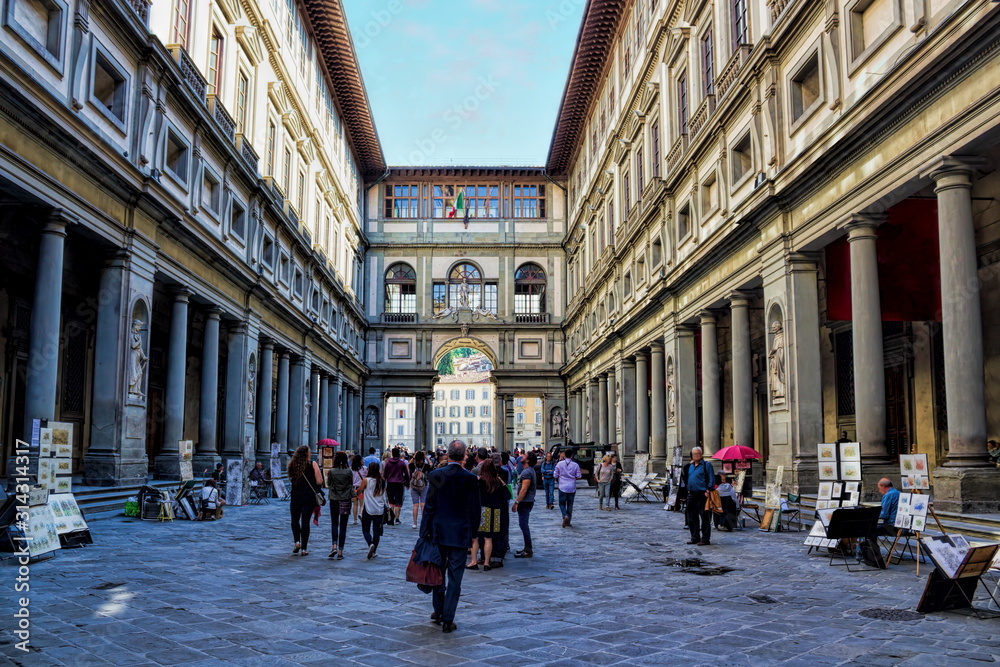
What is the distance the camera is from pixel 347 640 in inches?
273

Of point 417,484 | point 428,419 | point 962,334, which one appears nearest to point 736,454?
point 417,484

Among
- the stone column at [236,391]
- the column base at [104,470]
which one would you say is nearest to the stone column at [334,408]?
the stone column at [236,391]

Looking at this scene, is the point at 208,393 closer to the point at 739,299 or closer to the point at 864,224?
the point at 739,299

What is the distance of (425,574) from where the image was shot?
7238 millimetres

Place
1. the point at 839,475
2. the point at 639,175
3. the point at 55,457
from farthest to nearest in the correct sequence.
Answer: the point at 639,175, the point at 839,475, the point at 55,457

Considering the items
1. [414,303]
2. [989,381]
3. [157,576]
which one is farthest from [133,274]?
[414,303]

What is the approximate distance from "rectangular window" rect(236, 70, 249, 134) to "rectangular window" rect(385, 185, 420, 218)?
93.5 feet

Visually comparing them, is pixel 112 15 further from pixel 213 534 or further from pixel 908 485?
pixel 908 485

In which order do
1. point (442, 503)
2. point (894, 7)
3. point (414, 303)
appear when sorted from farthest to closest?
point (414, 303) < point (894, 7) < point (442, 503)

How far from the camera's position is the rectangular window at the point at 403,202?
56781 millimetres

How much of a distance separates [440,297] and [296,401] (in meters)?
20.9

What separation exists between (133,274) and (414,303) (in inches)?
1488

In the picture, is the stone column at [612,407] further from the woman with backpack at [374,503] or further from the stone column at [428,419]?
the woman with backpack at [374,503]

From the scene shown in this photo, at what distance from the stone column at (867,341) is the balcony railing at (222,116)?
57.0 ft
